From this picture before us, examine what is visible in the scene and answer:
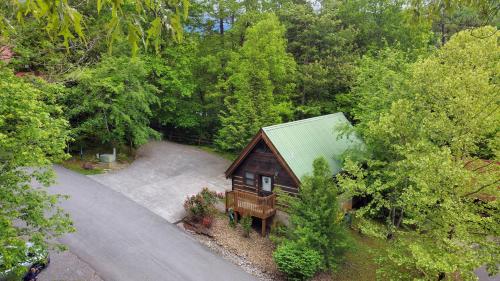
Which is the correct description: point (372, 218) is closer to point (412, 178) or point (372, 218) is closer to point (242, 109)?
point (412, 178)

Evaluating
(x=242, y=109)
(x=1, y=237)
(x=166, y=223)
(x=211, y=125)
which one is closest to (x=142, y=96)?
(x=242, y=109)

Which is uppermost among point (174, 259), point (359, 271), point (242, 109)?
point (242, 109)

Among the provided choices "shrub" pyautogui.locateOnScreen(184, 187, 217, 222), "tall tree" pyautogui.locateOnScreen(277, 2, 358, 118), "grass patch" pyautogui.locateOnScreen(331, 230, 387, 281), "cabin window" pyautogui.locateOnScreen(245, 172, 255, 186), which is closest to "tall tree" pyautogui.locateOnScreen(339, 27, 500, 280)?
→ "grass patch" pyautogui.locateOnScreen(331, 230, 387, 281)

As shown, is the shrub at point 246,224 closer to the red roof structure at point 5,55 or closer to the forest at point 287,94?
the forest at point 287,94

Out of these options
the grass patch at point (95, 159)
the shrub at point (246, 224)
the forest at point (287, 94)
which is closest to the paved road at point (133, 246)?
the forest at point (287, 94)

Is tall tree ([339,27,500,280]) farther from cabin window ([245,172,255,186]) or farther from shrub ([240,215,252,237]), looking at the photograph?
cabin window ([245,172,255,186])

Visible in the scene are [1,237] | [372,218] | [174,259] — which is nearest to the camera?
[1,237]
